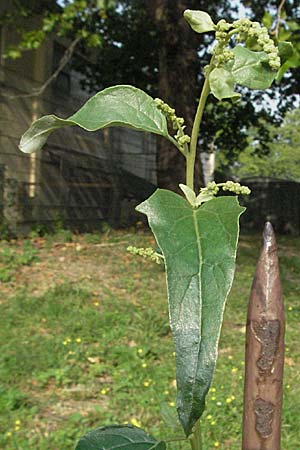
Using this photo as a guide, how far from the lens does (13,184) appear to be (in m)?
8.27

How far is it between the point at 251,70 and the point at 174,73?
24.3 ft

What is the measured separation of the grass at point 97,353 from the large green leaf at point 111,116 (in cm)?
141

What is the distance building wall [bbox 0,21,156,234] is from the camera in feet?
30.6

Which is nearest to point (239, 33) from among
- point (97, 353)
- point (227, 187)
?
point (227, 187)

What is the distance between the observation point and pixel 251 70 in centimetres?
71

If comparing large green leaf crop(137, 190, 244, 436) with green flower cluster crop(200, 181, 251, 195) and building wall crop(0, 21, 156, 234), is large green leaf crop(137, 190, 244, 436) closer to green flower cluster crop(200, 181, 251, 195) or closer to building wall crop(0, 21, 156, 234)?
green flower cluster crop(200, 181, 251, 195)

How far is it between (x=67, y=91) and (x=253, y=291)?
38.2ft

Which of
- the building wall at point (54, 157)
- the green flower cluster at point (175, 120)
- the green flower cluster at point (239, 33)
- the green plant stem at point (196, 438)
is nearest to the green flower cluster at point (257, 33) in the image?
the green flower cluster at point (239, 33)

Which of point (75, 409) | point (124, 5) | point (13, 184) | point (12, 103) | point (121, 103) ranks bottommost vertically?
point (75, 409)

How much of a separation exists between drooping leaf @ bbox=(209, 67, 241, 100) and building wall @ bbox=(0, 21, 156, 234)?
7790mm

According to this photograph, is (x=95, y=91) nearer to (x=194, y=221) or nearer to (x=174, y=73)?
(x=174, y=73)

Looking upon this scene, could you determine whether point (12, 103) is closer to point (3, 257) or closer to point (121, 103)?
point (3, 257)

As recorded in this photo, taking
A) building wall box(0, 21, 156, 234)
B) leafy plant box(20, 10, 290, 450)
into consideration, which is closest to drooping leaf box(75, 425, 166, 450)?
leafy plant box(20, 10, 290, 450)

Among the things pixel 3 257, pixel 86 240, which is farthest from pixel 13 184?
pixel 3 257
